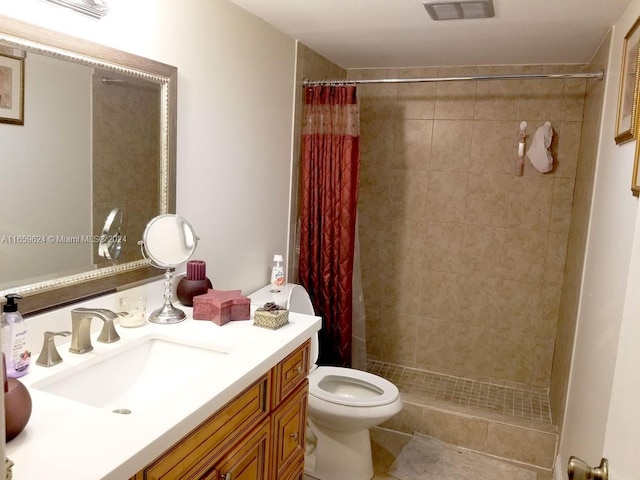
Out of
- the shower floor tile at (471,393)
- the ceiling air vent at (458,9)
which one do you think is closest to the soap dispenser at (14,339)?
the ceiling air vent at (458,9)

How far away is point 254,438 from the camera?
149 cm

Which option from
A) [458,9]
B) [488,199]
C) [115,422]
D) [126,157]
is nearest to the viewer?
[115,422]

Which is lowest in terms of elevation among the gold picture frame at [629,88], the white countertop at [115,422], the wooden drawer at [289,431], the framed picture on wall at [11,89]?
the wooden drawer at [289,431]

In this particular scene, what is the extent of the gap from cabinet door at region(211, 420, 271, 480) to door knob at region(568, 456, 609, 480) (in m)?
0.83

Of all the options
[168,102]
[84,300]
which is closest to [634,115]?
[168,102]

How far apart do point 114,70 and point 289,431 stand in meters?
1.29

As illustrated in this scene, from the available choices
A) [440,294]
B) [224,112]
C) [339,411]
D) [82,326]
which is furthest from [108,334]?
[440,294]

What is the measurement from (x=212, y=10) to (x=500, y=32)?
4.31 feet

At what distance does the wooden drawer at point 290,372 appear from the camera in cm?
160

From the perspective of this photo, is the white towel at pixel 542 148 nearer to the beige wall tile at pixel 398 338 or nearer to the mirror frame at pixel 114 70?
the beige wall tile at pixel 398 338

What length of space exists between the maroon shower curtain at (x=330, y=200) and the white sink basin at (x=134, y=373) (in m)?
1.36

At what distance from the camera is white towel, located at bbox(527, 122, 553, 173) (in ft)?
9.91

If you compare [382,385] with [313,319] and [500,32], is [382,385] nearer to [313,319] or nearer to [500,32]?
[313,319]

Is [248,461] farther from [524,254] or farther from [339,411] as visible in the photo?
[524,254]
